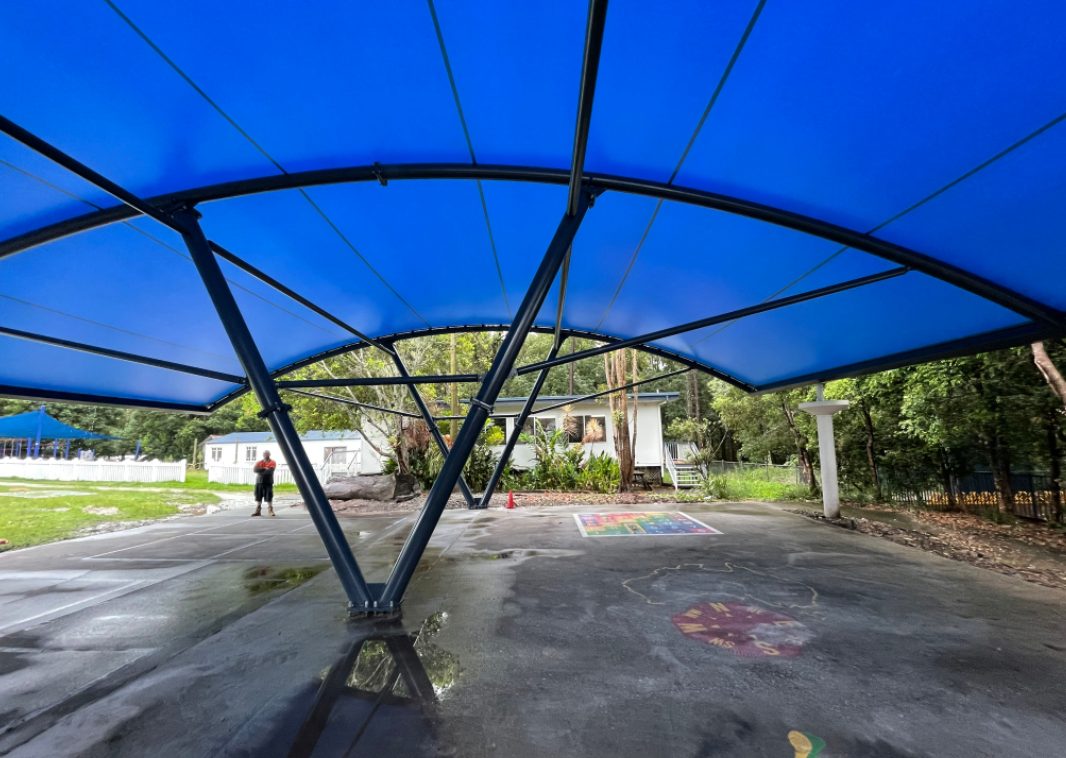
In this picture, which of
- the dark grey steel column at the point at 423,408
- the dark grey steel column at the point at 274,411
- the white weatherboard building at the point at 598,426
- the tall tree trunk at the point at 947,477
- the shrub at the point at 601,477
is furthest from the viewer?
the white weatherboard building at the point at 598,426

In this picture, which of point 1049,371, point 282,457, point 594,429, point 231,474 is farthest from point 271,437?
point 1049,371

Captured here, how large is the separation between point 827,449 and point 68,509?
64.1 feet

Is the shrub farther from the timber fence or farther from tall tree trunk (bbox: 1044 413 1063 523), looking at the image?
tall tree trunk (bbox: 1044 413 1063 523)

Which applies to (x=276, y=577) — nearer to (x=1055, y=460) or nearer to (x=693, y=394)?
(x=1055, y=460)

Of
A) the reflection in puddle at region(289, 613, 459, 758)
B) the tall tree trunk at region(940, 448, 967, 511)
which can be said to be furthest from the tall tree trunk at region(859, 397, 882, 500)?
the reflection in puddle at region(289, 613, 459, 758)

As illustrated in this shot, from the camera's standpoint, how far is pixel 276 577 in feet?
18.9

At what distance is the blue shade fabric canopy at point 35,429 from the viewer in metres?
23.4

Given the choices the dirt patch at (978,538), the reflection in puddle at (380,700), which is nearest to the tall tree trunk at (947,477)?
the dirt patch at (978,538)

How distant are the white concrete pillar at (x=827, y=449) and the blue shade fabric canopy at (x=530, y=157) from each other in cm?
401

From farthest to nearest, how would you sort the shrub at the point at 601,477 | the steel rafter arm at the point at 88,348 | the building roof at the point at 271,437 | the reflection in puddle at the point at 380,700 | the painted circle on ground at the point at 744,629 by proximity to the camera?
the building roof at the point at 271,437
the shrub at the point at 601,477
the steel rafter arm at the point at 88,348
the painted circle on ground at the point at 744,629
the reflection in puddle at the point at 380,700

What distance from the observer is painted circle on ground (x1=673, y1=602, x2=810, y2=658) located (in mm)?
3516

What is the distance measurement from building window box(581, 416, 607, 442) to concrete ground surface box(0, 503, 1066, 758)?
42.8 feet

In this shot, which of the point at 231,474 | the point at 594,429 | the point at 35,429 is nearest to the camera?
the point at 594,429

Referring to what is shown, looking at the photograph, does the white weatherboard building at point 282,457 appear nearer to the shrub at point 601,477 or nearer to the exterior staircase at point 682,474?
the shrub at point 601,477
